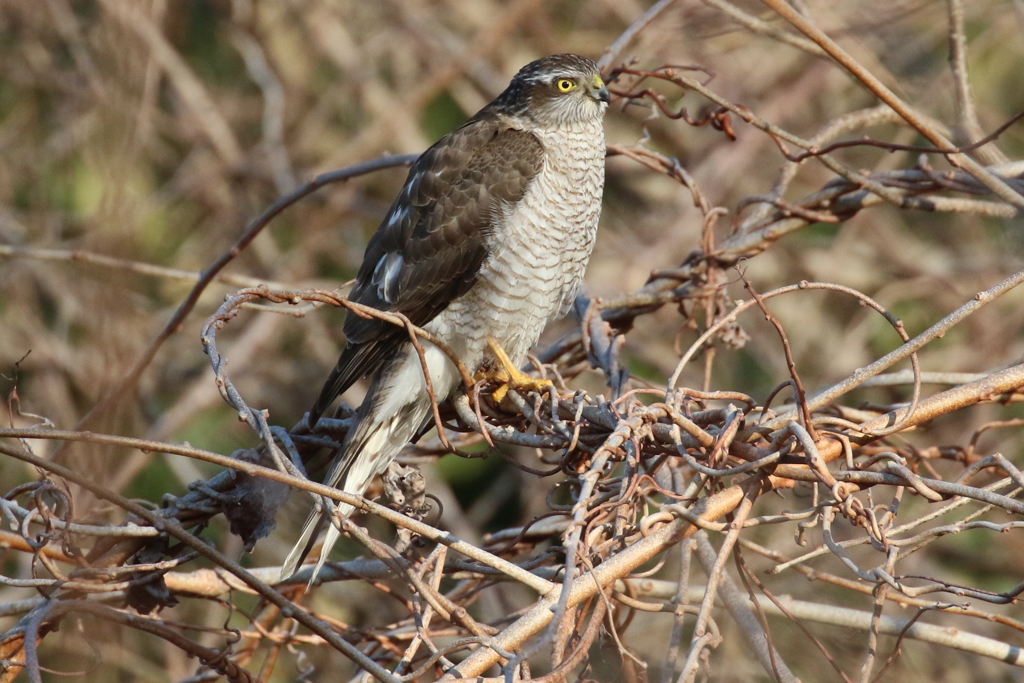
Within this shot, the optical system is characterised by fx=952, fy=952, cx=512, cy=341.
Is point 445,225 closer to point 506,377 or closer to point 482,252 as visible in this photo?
point 482,252

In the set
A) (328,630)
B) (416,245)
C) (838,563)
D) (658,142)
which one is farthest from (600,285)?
(328,630)

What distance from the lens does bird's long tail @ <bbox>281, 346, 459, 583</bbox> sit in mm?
2492

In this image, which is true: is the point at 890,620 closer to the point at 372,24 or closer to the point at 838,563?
the point at 838,563

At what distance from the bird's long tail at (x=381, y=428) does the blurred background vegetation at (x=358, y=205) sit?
156cm

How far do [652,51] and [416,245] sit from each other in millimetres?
1853

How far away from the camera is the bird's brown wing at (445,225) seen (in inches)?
120

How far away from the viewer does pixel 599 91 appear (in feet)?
10.5

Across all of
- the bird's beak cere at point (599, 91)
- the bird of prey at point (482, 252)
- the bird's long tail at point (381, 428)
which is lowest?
the bird's long tail at point (381, 428)

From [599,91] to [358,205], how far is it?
8.28 ft

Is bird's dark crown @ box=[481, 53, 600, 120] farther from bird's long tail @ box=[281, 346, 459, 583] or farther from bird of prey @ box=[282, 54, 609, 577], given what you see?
bird's long tail @ box=[281, 346, 459, 583]

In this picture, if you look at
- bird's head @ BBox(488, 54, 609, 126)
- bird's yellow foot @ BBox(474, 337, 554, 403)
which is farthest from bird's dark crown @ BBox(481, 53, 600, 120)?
bird's yellow foot @ BBox(474, 337, 554, 403)

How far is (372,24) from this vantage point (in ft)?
19.1

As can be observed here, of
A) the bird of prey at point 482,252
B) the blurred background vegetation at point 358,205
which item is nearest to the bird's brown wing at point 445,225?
the bird of prey at point 482,252

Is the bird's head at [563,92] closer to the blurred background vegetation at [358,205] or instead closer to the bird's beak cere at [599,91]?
the bird's beak cere at [599,91]
